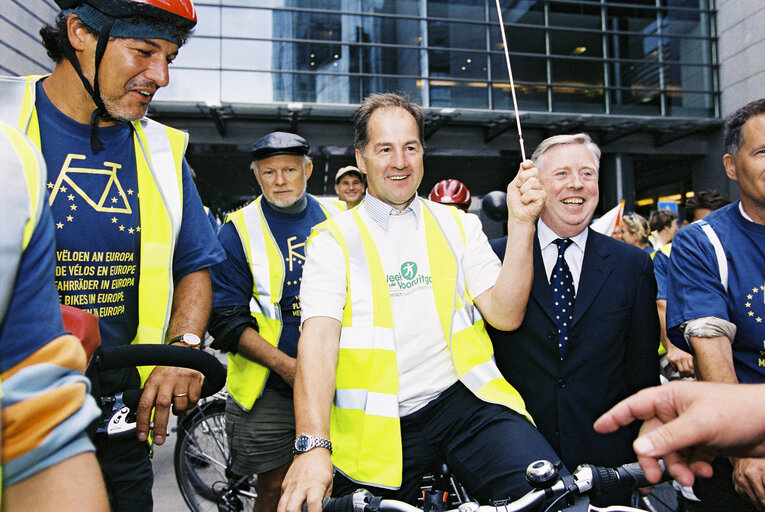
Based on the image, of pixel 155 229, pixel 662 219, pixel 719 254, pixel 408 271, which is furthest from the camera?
pixel 662 219

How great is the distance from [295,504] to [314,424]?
331 mm

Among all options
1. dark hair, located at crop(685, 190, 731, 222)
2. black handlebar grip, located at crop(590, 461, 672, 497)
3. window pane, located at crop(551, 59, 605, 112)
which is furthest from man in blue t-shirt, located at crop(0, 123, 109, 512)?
window pane, located at crop(551, 59, 605, 112)

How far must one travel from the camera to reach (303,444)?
160cm

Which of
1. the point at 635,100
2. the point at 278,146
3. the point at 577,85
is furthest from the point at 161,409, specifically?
the point at 635,100

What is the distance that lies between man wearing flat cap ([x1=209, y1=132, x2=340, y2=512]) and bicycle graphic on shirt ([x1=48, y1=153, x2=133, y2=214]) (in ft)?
4.02

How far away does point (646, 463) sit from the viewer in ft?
3.36

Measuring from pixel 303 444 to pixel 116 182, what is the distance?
46.5 inches

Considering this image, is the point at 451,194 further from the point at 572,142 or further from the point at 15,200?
the point at 15,200

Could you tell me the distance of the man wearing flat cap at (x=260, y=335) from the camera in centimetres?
304

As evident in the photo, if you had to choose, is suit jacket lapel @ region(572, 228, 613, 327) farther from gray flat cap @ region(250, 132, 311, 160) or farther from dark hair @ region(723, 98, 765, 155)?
gray flat cap @ region(250, 132, 311, 160)

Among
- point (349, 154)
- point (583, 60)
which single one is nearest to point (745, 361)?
point (349, 154)

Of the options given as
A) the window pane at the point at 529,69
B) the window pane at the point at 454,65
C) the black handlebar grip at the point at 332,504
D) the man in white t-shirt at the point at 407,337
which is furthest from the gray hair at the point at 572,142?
the window pane at the point at 529,69

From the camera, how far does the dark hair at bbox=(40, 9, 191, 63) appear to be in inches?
71.6

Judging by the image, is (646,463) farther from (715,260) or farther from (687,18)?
(687,18)
